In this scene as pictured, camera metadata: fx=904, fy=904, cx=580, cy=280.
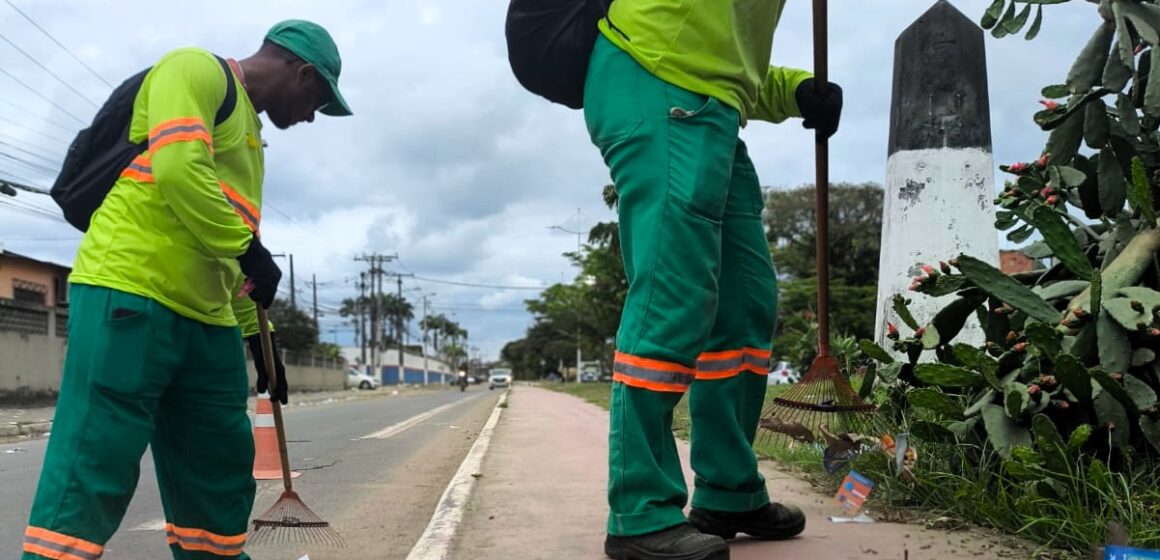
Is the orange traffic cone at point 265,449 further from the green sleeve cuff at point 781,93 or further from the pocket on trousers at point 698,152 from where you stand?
the pocket on trousers at point 698,152

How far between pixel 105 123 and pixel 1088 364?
2865mm

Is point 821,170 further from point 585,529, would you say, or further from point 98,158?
point 98,158

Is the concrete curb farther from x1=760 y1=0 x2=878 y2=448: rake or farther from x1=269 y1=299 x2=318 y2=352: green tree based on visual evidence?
x1=269 y1=299 x2=318 y2=352: green tree

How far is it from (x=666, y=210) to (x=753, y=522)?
1.03 metres

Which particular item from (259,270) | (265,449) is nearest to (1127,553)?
(259,270)

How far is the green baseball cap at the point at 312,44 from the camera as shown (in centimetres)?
241

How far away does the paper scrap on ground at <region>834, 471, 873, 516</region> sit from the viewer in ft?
9.57

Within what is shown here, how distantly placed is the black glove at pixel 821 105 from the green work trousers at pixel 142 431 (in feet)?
5.90

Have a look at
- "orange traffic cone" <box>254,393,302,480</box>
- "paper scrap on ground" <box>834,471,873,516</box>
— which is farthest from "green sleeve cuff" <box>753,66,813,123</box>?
"orange traffic cone" <box>254,393,302,480</box>

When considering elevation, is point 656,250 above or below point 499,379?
above

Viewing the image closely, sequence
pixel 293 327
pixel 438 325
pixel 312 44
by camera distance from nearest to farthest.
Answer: pixel 312 44 < pixel 293 327 < pixel 438 325

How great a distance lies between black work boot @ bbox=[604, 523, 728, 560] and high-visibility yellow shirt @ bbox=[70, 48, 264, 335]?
45.7 inches

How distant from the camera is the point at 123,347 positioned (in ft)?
6.55

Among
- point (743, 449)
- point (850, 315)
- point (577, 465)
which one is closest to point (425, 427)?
point (577, 465)
